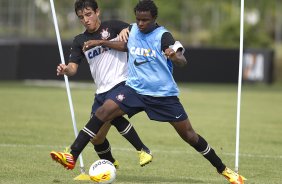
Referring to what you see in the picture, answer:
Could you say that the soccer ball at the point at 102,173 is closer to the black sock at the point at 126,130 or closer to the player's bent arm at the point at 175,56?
the black sock at the point at 126,130

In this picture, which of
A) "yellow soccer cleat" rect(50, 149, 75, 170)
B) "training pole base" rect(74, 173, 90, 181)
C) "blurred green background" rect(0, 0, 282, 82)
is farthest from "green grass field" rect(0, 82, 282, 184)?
"blurred green background" rect(0, 0, 282, 82)

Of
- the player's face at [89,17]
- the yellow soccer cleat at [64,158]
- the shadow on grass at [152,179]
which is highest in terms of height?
the player's face at [89,17]

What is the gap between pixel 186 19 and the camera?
47.7 metres

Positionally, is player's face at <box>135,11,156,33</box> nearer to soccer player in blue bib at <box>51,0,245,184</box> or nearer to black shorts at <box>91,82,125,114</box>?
soccer player in blue bib at <box>51,0,245,184</box>

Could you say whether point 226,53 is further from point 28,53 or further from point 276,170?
point 276,170

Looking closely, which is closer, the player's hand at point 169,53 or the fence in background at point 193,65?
the player's hand at point 169,53

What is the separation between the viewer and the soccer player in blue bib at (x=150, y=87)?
10.5 metres

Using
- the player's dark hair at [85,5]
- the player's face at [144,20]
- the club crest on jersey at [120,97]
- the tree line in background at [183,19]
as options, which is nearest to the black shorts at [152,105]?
the club crest on jersey at [120,97]

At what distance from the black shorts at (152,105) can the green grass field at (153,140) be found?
913 mm

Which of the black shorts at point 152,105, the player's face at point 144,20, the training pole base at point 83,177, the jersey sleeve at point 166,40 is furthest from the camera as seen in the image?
the training pole base at point 83,177

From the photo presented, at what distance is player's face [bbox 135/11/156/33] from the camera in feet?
34.2

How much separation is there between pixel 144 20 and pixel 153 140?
6.31 metres

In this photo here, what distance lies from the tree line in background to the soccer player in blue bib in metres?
30.8

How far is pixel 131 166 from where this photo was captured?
1251 cm
